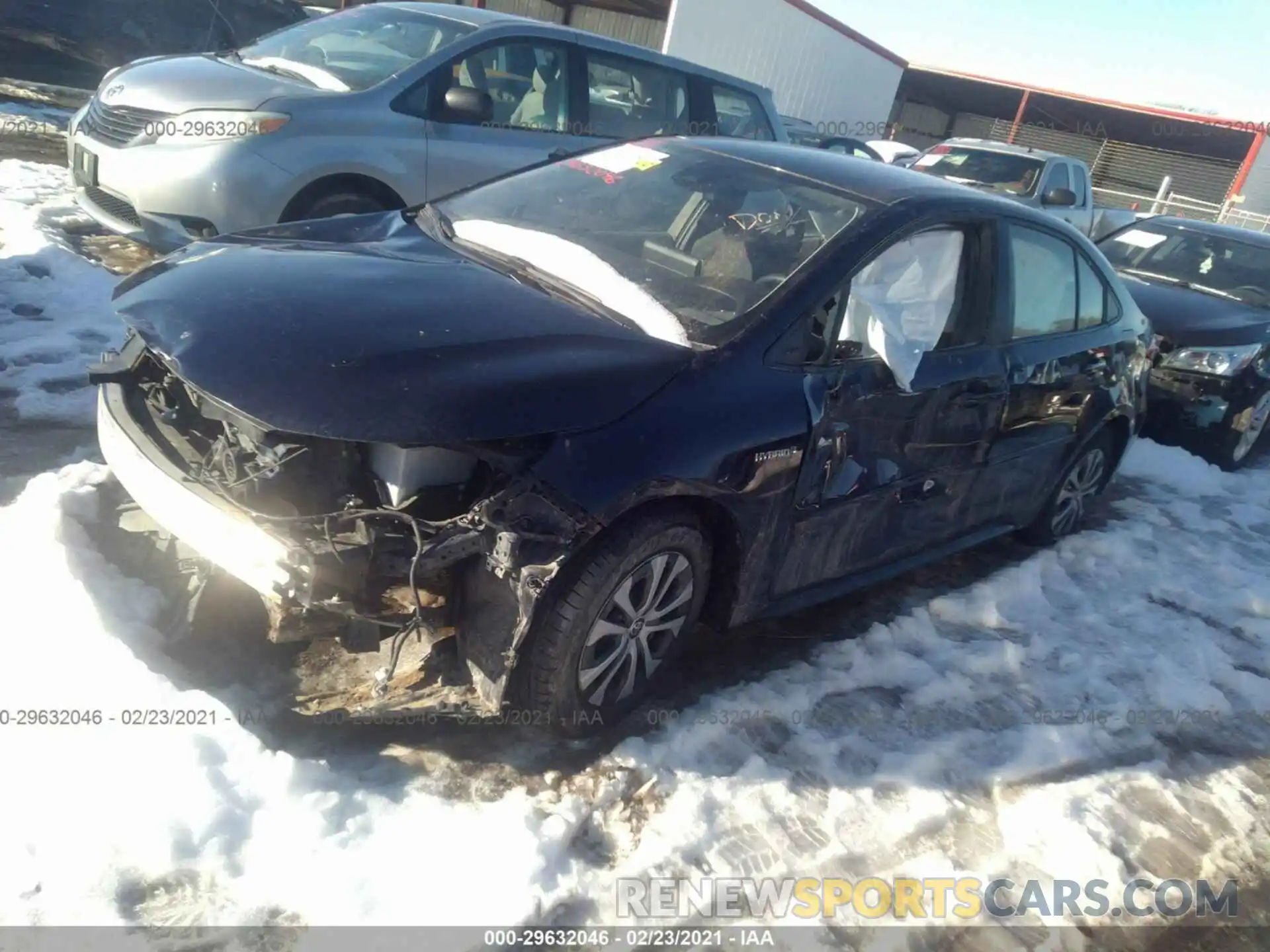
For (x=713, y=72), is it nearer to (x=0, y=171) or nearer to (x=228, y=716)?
(x=0, y=171)

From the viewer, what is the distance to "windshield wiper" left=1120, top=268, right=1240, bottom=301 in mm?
7324

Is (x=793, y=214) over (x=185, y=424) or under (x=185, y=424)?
over

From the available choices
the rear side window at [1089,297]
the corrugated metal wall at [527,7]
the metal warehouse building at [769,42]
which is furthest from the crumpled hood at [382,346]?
the corrugated metal wall at [527,7]

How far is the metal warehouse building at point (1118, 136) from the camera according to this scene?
2742 cm

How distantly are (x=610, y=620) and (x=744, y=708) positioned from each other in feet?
2.39

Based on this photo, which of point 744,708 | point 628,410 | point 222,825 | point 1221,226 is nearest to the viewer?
point 222,825

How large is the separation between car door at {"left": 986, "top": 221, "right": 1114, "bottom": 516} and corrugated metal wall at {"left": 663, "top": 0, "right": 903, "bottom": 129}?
13369mm

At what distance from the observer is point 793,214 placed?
3291 mm

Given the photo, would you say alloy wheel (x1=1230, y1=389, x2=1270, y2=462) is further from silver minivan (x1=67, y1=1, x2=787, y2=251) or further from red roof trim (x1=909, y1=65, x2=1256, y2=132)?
red roof trim (x1=909, y1=65, x2=1256, y2=132)

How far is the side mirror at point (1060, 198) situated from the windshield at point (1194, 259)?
7.25ft

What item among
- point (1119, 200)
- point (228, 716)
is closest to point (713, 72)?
point (228, 716)

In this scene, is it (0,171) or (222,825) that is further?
(0,171)

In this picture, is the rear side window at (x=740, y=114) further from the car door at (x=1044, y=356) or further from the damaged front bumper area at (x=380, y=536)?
the damaged front bumper area at (x=380, y=536)

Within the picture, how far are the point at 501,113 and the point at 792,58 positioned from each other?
15800mm
